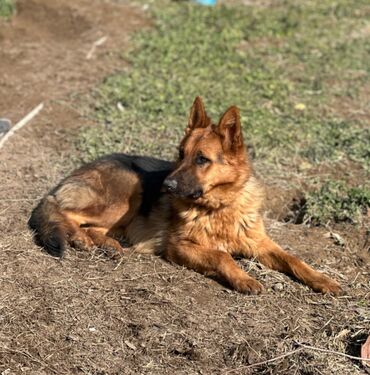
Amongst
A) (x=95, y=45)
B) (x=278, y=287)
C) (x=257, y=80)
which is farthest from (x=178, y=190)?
(x=95, y=45)

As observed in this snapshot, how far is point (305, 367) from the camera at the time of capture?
4758mm

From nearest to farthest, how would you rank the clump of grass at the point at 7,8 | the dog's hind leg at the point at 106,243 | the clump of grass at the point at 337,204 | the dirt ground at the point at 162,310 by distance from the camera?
the dirt ground at the point at 162,310
the dog's hind leg at the point at 106,243
the clump of grass at the point at 337,204
the clump of grass at the point at 7,8

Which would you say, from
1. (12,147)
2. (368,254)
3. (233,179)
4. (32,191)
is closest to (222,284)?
(233,179)

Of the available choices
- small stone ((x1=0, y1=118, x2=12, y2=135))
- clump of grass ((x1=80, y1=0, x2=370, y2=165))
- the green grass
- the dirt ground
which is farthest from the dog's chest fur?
small stone ((x1=0, y1=118, x2=12, y2=135))

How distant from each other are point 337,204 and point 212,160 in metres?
2.00

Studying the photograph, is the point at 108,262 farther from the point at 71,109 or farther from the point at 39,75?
the point at 39,75

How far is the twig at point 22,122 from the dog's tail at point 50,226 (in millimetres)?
2117

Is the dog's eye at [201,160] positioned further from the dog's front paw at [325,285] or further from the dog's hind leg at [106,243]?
the dog's front paw at [325,285]

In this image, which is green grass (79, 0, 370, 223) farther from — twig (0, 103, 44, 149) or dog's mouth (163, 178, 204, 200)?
dog's mouth (163, 178, 204, 200)

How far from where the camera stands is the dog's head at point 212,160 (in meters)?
5.96

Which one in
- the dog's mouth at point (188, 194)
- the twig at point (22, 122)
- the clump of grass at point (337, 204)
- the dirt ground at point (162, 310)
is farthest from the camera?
the twig at point (22, 122)

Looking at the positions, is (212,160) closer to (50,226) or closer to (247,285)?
(247,285)

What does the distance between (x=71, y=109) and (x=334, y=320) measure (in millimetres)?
5692

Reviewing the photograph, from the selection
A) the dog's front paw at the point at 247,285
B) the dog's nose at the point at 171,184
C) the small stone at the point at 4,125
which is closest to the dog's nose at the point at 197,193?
the dog's nose at the point at 171,184
